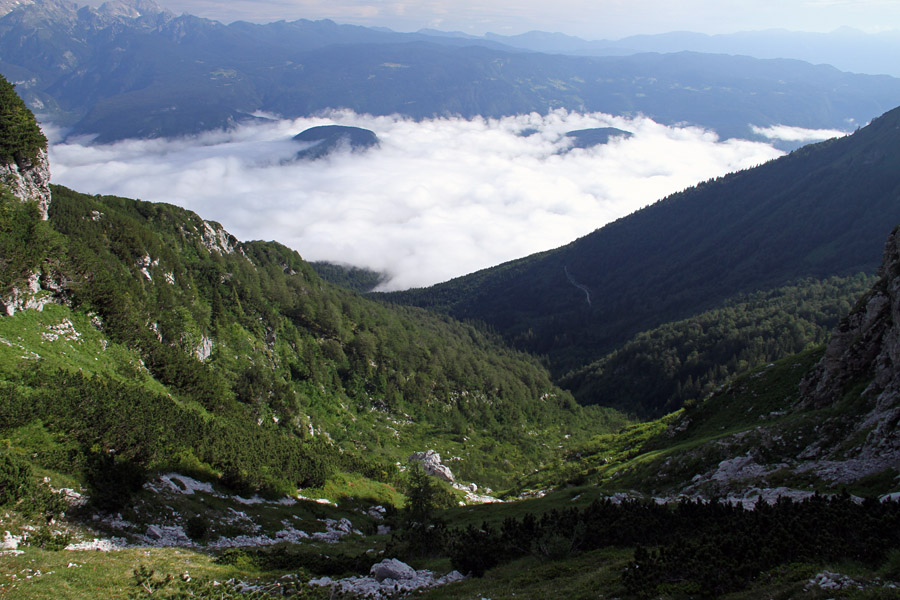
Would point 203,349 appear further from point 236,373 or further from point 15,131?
point 15,131

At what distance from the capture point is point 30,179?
223 feet

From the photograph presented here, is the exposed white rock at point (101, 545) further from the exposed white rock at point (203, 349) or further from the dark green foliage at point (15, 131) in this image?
the dark green foliage at point (15, 131)

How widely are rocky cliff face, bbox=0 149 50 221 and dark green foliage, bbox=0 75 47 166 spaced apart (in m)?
0.59

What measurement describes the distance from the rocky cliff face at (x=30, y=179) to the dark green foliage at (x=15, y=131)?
59cm

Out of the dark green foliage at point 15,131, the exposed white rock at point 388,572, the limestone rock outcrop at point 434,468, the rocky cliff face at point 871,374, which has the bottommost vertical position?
the limestone rock outcrop at point 434,468

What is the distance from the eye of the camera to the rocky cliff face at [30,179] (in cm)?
6322

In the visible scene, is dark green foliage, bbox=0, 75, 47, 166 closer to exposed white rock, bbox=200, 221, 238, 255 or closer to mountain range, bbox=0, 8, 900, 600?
mountain range, bbox=0, 8, 900, 600

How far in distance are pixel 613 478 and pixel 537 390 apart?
129512mm

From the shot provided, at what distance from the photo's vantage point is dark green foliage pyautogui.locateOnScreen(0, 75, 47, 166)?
62.0 metres

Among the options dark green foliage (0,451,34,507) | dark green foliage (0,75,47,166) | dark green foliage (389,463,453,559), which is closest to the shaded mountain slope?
dark green foliage (389,463,453,559)

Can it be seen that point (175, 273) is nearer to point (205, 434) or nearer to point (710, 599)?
point (205, 434)

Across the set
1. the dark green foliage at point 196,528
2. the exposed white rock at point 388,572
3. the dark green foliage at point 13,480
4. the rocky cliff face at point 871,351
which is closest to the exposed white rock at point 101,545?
the dark green foliage at point 13,480

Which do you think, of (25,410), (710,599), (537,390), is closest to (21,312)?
(25,410)

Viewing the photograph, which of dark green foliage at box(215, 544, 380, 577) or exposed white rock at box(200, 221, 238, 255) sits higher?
exposed white rock at box(200, 221, 238, 255)
